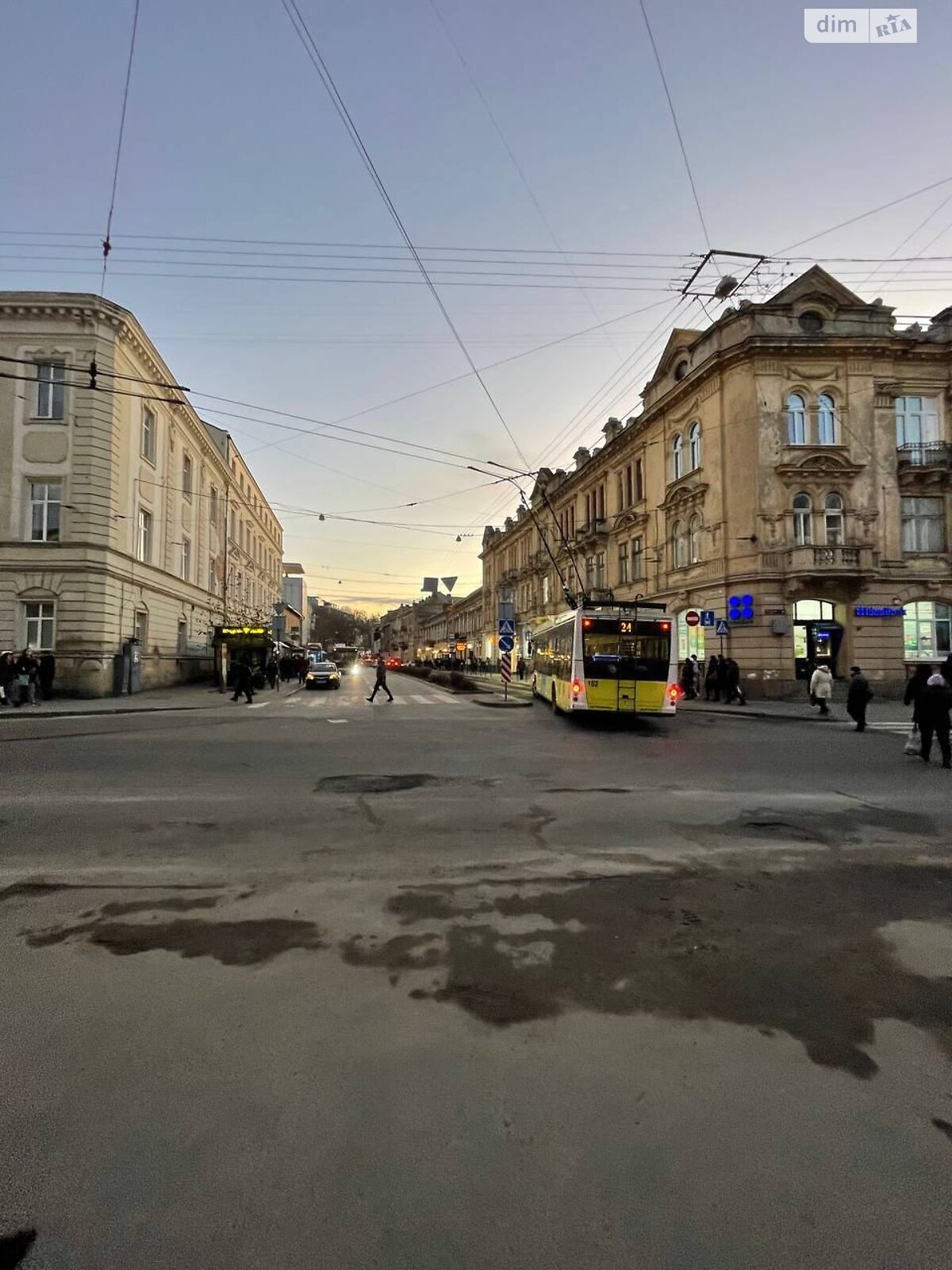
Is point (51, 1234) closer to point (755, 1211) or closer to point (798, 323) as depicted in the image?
point (755, 1211)

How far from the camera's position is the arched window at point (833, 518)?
85.4 feet

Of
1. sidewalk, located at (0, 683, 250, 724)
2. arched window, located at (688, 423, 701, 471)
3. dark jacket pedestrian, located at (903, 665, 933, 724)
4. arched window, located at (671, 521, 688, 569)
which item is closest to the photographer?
dark jacket pedestrian, located at (903, 665, 933, 724)

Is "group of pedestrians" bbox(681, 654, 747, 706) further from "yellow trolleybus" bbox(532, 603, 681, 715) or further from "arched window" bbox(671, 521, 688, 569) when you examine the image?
"yellow trolleybus" bbox(532, 603, 681, 715)

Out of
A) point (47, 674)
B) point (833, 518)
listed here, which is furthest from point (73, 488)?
point (833, 518)

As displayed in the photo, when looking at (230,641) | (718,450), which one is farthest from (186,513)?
(718,450)

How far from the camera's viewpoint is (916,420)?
26984 millimetres

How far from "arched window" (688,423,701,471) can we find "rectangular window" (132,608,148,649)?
2557 centimetres

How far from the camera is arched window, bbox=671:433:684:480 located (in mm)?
31266

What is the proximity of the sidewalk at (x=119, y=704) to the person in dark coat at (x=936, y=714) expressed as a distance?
19.4 m

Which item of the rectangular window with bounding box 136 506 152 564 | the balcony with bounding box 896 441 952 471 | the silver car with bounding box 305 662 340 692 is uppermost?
the balcony with bounding box 896 441 952 471

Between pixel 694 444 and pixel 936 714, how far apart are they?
22283 millimetres

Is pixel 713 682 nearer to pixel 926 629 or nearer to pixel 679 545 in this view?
pixel 679 545

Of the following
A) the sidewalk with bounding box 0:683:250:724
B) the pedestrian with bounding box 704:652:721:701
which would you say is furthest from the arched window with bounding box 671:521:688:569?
the sidewalk with bounding box 0:683:250:724

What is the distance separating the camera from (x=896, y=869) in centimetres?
539
